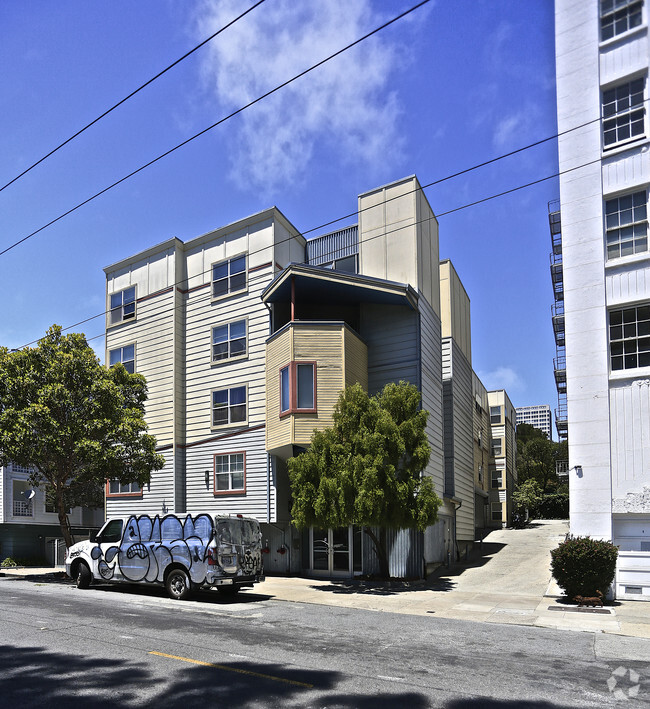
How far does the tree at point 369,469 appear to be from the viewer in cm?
1806

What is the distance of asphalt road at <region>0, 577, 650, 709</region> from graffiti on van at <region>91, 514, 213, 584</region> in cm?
215

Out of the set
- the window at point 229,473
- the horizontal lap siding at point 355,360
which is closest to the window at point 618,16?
the horizontal lap siding at point 355,360

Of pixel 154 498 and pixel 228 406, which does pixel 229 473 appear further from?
pixel 154 498

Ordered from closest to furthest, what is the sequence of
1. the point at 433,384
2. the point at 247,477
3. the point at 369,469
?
the point at 369,469 → the point at 247,477 → the point at 433,384

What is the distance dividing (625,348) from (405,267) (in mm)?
8279

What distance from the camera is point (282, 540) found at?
23.7 meters

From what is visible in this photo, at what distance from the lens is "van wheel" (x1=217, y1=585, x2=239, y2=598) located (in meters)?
17.3

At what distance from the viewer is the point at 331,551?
74.2ft

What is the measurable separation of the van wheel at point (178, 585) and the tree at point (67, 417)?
7.20 meters

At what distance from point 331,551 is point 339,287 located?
29.7 feet

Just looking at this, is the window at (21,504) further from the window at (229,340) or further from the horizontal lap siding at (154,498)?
the window at (229,340)

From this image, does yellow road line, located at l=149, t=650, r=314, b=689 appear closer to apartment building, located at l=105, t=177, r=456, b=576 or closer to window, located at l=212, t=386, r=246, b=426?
apartment building, located at l=105, t=177, r=456, b=576

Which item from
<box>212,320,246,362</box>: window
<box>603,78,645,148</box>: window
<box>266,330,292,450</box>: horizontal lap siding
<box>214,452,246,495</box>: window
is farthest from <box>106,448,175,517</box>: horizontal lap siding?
<box>603,78,645,148</box>: window

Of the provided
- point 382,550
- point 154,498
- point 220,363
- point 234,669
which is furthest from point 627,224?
point 154,498
